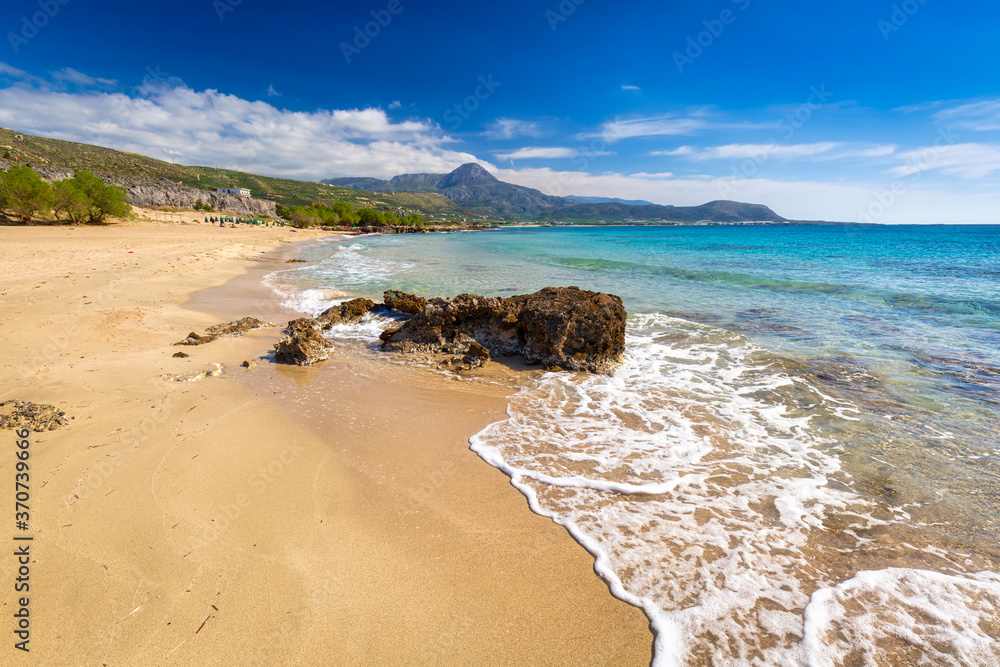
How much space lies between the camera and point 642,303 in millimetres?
13172

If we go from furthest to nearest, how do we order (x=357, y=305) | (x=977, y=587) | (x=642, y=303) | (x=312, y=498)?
(x=642, y=303) < (x=357, y=305) < (x=312, y=498) < (x=977, y=587)

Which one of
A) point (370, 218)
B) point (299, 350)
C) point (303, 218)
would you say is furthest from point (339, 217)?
point (299, 350)

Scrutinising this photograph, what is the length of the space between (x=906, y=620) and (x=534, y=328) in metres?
5.53

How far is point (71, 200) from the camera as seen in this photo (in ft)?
97.8

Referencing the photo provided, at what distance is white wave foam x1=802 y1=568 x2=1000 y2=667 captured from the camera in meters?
2.33

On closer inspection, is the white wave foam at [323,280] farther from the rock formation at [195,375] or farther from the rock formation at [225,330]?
the rock formation at [195,375]

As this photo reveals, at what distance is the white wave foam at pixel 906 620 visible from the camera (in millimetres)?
2332

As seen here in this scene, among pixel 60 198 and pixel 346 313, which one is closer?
pixel 346 313

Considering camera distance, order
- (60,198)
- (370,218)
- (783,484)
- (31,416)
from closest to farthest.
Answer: (783,484) < (31,416) < (60,198) < (370,218)

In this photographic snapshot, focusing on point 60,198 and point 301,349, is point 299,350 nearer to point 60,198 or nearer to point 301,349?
point 301,349

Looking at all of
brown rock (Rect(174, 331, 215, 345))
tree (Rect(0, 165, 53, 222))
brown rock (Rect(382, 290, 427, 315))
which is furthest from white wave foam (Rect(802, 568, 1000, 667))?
tree (Rect(0, 165, 53, 222))

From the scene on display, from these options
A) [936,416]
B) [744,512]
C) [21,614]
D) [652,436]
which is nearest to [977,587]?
[744,512]

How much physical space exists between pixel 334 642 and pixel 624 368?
19.2 ft

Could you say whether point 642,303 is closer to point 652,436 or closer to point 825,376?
point 825,376
